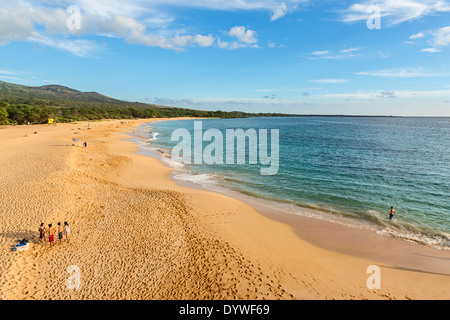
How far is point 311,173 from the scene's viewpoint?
92.7ft

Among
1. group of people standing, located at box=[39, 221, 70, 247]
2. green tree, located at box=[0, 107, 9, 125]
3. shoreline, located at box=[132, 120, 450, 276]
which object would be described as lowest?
shoreline, located at box=[132, 120, 450, 276]

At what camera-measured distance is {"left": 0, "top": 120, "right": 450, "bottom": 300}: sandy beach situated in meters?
9.52

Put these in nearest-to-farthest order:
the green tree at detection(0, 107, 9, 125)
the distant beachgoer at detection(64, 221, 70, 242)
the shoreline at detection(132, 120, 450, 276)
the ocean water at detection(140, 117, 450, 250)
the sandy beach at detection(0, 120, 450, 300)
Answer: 1. the sandy beach at detection(0, 120, 450, 300)
2. the shoreline at detection(132, 120, 450, 276)
3. the distant beachgoer at detection(64, 221, 70, 242)
4. the ocean water at detection(140, 117, 450, 250)
5. the green tree at detection(0, 107, 9, 125)

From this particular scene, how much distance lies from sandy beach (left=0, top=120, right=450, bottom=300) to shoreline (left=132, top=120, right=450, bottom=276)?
0.06 m

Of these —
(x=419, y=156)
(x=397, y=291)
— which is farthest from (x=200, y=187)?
(x=419, y=156)

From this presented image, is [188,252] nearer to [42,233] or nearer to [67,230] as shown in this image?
[67,230]

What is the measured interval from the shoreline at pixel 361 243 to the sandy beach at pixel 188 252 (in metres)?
0.06

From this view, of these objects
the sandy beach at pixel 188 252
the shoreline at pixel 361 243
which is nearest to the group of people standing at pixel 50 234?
the sandy beach at pixel 188 252

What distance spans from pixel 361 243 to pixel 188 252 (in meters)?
10.5

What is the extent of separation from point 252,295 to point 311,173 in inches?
858

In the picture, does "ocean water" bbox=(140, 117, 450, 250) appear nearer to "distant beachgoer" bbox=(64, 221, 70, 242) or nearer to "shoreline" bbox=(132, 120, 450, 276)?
"shoreline" bbox=(132, 120, 450, 276)

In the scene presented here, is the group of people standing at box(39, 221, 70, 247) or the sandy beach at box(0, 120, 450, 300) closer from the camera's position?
the sandy beach at box(0, 120, 450, 300)

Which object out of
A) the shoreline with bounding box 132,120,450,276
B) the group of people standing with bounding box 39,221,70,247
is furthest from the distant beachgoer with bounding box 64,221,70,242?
the shoreline with bounding box 132,120,450,276
